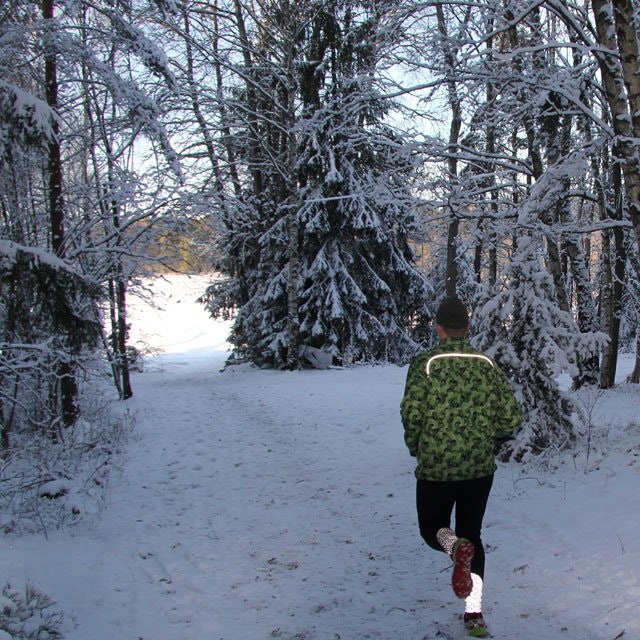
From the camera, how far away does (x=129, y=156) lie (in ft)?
36.8

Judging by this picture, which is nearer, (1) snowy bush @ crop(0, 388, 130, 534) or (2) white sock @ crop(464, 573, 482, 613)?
(2) white sock @ crop(464, 573, 482, 613)

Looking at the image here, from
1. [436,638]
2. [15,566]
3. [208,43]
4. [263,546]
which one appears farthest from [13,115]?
[208,43]

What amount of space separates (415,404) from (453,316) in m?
0.61

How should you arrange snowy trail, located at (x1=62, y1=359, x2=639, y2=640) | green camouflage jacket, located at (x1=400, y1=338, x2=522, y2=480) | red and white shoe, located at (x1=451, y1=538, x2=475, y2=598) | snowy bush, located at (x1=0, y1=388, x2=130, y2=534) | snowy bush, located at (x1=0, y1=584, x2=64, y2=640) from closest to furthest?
1. red and white shoe, located at (x1=451, y1=538, x2=475, y2=598)
2. green camouflage jacket, located at (x1=400, y1=338, x2=522, y2=480)
3. snowy bush, located at (x1=0, y1=584, x2=64, y2=640)
4. snowy trail, located at (x1=62, y1=359, x2=639, y2=640)
5. snowy bush, located at (x1=0, y1=388, x2=130, y2=534)

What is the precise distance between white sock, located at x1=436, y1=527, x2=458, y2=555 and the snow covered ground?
0.58m

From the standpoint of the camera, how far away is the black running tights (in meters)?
3.26

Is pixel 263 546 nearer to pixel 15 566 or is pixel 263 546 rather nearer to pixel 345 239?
pixel 15 566

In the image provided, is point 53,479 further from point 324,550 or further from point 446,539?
point 446,539

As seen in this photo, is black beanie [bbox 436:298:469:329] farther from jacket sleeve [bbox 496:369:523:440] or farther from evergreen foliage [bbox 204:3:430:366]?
evergreen foliage [bbox 204:3:430:366]

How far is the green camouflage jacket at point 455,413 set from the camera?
10.5 ft

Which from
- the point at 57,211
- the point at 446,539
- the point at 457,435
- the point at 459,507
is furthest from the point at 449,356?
the point at 57,211

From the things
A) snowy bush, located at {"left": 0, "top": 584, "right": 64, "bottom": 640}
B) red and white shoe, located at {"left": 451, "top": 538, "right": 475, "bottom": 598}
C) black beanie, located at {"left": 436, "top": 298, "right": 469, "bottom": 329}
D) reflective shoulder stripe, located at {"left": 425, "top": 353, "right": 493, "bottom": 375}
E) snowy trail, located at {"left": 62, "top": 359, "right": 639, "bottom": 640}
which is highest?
black beanie, located at {"left": 436, "top": 298, "right": 469, "bottom": 329}

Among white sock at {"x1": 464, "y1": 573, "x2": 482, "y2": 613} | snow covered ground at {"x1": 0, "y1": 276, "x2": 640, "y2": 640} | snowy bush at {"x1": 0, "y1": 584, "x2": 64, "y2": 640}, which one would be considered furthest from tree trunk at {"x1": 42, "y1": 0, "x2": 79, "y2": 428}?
white sock at {"x1": 464, "y1": 573, "x2": 482, "y2": 613}

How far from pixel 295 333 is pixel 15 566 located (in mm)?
13349
